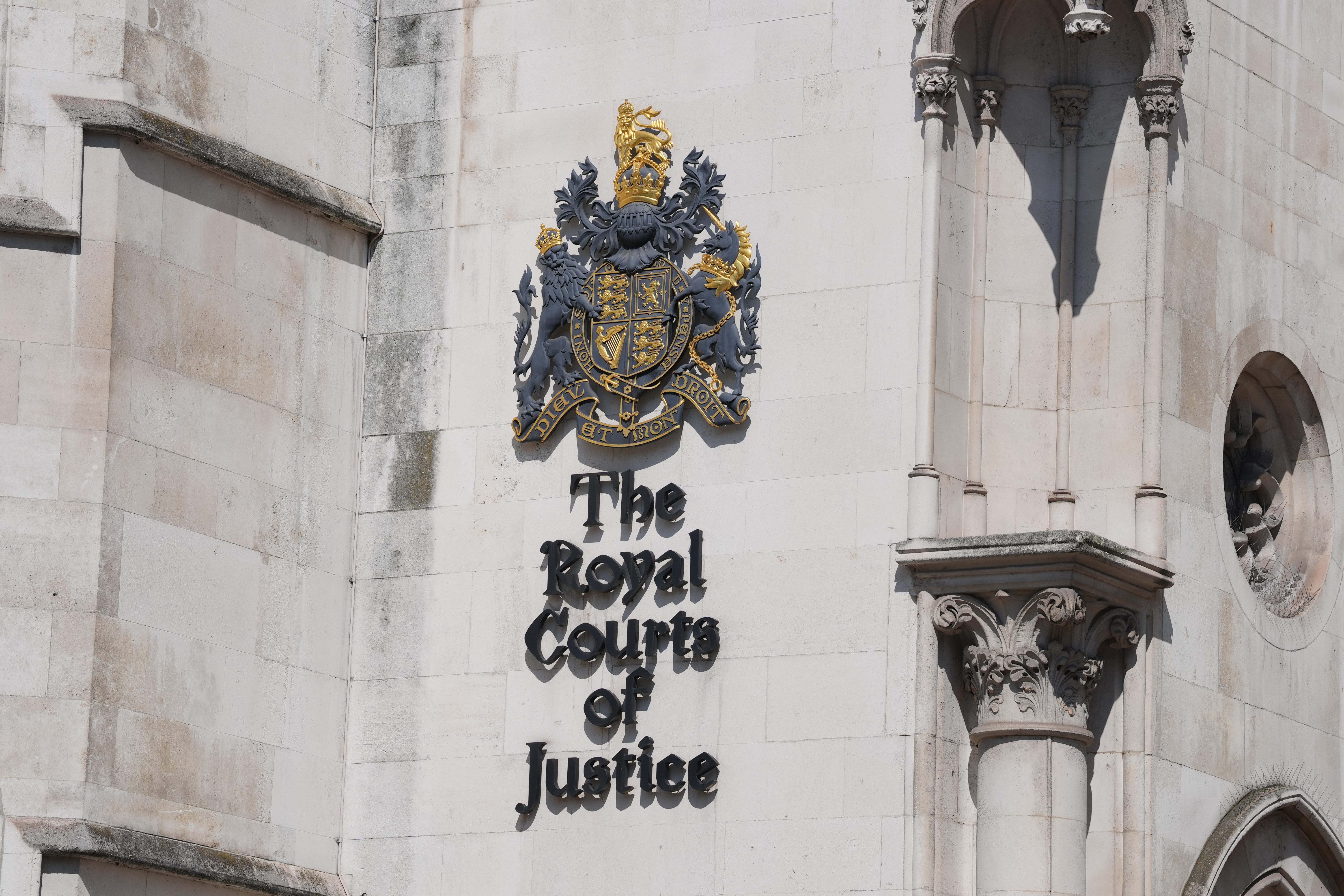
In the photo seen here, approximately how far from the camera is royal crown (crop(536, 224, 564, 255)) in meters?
23.8

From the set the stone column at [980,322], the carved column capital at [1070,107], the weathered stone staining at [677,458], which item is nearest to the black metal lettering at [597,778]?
the weathered stone staining at [677,458]

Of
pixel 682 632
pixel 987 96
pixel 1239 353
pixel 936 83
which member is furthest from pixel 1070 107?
pixel 682 632

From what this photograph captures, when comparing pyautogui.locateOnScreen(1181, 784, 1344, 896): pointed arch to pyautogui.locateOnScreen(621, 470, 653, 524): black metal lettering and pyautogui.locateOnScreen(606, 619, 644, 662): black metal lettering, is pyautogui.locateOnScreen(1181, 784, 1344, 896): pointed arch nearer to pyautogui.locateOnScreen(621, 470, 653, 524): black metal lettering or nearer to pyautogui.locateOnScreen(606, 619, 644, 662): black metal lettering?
pyautogui.locateOnScreen(606, 619, 644, 662): black metal lettering

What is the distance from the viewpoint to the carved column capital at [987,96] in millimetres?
22531

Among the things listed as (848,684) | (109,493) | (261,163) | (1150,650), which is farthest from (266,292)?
(1150,650)

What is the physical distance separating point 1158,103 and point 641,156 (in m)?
4.14

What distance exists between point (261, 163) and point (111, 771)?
5199 millimetres

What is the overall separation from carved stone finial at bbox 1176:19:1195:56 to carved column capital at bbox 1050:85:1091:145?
75 cm

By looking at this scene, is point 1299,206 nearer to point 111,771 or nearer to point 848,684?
point 848,684

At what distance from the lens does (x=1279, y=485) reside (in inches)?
955

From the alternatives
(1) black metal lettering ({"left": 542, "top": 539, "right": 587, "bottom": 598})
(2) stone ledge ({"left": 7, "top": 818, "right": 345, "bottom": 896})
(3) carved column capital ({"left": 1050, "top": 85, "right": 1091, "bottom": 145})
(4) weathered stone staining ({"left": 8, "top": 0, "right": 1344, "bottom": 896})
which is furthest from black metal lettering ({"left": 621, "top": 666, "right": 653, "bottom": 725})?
(3) carved column capital ({"left": 1050, "top": 85, "right": 1091, "bottom": 145})

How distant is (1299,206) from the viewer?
24.4m

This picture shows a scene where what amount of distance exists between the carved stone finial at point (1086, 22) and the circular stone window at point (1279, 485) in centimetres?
357

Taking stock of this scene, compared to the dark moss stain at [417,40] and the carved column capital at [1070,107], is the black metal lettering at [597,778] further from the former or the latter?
the dark moss stain at [417,40]
